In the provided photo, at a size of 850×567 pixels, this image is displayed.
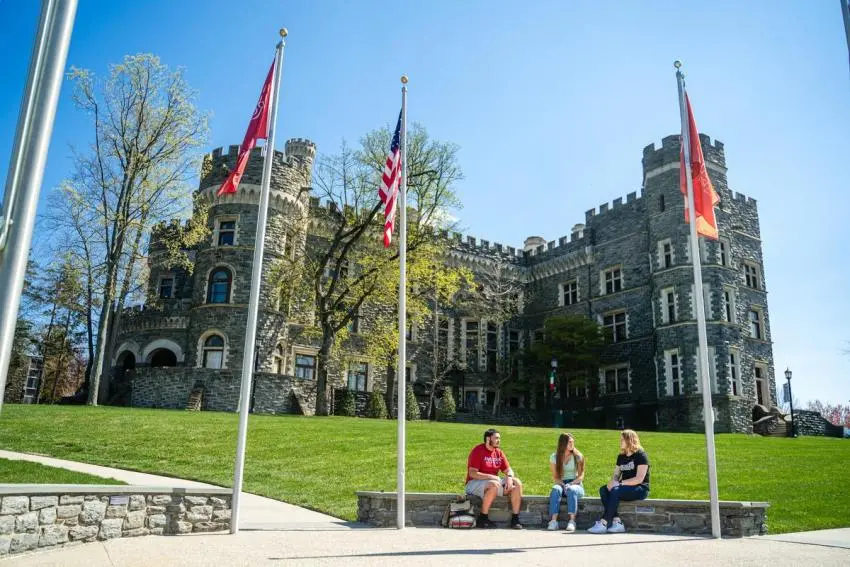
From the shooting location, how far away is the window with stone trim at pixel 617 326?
34969 mm

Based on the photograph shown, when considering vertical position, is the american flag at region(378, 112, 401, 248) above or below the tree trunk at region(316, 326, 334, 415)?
above

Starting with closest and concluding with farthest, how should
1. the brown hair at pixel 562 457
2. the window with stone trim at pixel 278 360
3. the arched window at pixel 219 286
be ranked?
the brown hair at pixel 562 457 → the window with stone trim at pixel 278 360 → the arched window at pixel 219 286

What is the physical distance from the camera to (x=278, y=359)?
29859 millimetres

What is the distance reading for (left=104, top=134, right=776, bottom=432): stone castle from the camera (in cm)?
2884

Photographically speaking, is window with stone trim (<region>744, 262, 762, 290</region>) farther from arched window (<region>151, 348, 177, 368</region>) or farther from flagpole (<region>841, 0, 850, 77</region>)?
flagpole (<region>841, 0, 850, 77</region>)

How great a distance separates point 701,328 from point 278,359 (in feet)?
74.2

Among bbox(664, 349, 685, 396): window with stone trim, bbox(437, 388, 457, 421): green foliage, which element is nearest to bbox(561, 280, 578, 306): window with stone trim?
bbox(664, 349, 685, 396): window with stone trim

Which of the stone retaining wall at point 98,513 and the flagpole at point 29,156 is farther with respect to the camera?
the stone retaining wall at point 98,513

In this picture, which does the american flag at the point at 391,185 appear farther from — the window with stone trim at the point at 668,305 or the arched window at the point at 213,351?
the window with stone trim at the point at 668,305

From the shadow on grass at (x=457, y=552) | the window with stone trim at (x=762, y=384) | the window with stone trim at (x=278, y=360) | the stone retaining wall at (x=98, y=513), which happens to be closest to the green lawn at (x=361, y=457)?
the stone retaining wall at (x=98, y=513)

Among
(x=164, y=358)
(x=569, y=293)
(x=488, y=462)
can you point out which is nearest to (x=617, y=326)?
(x=569, y=293)

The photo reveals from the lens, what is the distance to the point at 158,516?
7.84 metres

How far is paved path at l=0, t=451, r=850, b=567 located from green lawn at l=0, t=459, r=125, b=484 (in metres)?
2.60

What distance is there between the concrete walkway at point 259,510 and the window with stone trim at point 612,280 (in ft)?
91.8
